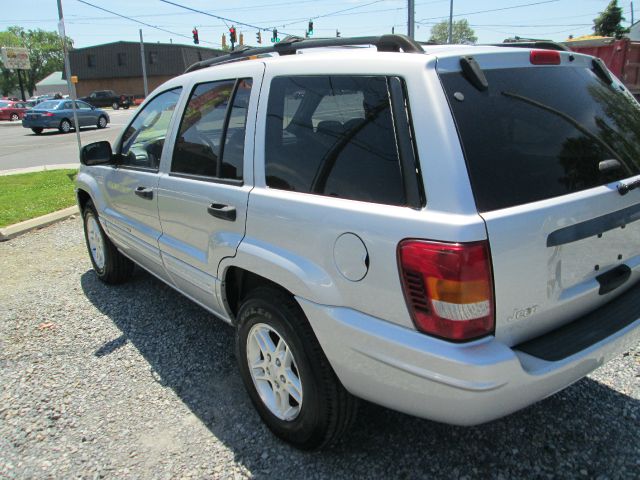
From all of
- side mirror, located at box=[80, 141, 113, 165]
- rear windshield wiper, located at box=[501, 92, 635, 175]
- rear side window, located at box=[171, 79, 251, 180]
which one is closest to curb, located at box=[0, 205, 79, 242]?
side mirror, located at box=[80, 141, 113, 165]

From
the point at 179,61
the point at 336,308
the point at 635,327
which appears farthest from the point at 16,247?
the point at 179,61

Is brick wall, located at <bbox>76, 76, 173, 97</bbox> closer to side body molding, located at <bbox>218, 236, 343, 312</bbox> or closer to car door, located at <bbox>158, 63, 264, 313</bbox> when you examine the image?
car door, located at <bbox>158, 63, 264, 313</bbox>

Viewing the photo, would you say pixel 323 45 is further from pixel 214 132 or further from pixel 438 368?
pixel 438 368

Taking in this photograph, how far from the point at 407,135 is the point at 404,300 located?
2.00ft

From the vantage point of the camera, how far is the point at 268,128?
2.53m

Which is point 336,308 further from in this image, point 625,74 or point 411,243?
point 625,74

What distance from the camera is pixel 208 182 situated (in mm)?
2865

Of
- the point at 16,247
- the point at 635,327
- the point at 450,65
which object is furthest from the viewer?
the point at 16,247

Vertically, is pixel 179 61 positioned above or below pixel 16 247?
above

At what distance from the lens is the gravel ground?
242 cm

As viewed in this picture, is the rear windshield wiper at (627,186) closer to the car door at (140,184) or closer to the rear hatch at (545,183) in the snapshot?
the rear hatch at (545,183)

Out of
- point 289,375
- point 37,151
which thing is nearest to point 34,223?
point 289,375

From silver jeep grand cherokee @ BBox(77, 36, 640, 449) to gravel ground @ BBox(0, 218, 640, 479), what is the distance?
Result: 0.92 ft

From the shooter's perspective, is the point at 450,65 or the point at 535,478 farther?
the point at 535,478
